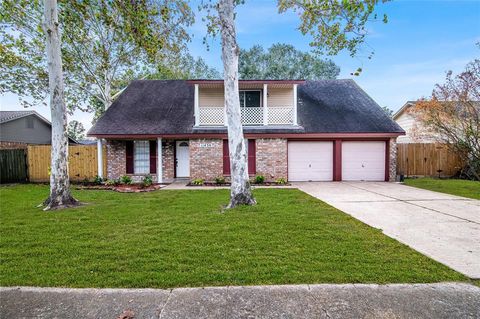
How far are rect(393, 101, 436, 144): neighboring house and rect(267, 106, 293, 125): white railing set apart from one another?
8.00 metres

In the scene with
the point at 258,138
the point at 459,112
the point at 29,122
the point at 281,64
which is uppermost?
the point at 281,64

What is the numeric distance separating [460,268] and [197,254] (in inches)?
145

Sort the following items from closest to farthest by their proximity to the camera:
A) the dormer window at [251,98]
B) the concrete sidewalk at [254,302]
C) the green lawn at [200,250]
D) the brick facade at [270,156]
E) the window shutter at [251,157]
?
the concrete sidewalk at [254,302] → the green lawn at [200,250] → the brick facade at [270,156] → the window shutter at [251,157] → the dormer window at [251,98]

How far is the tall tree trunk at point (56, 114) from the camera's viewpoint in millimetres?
7418

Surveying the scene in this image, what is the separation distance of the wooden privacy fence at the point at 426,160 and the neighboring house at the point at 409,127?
728 millimetres

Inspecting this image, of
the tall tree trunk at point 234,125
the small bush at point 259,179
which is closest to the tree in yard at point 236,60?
the tall tree trunk at point 234,125

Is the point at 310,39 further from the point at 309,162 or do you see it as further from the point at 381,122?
the point at 381,122

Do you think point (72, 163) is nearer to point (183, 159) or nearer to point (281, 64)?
point (183, 159)

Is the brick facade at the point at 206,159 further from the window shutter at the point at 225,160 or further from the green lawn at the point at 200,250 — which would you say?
the green lawn at the point at 200,250

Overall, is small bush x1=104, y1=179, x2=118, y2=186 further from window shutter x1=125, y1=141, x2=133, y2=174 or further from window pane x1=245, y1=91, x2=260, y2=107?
window pane x1=245, y1=91, x2=260, y2=107

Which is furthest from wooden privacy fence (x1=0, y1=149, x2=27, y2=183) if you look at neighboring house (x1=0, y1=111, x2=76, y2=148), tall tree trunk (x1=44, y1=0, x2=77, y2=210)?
tall tree trunk (x1=44, y1=0, x2=77, y2=210)

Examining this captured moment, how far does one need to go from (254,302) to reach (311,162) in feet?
39.4

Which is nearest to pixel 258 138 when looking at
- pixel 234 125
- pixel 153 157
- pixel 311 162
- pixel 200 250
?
pixel 311 162

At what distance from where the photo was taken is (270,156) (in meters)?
13.6
